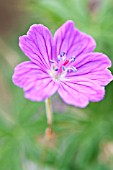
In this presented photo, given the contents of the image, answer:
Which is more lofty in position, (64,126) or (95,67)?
(95,67)

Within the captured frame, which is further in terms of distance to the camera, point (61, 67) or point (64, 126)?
point (64, 126)

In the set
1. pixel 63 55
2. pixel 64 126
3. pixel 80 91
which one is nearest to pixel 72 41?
pixel 63 55

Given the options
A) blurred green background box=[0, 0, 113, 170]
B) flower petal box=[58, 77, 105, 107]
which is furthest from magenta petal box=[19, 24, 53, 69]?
blurred green background box=[0, 0, 113, 170]

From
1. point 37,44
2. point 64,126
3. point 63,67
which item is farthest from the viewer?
point 64,126

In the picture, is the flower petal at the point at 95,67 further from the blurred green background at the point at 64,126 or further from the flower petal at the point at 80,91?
the blurred green background at the point at 64,126

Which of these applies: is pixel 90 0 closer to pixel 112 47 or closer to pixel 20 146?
pixel 112 47

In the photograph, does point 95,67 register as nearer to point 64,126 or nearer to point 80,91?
point 80,91
